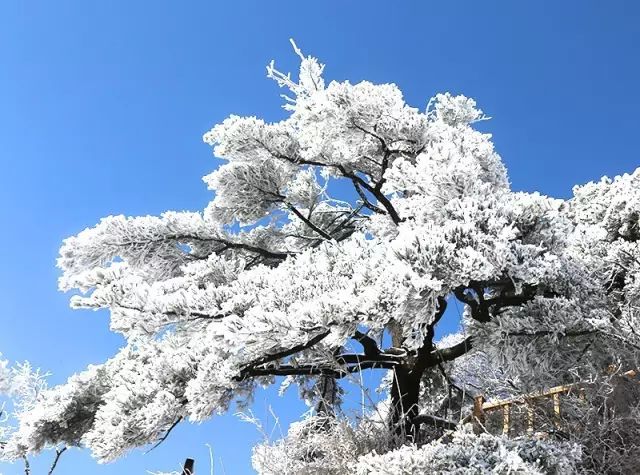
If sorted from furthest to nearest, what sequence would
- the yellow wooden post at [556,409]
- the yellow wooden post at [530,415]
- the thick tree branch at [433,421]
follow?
the thick tree branch at [433,421]
the yellow wooden post at [530,415]
the yellow wooden post at [556,409]

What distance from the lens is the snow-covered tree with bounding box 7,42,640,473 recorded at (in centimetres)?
512

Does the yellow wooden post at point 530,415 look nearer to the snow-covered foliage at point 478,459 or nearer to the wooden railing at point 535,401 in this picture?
the wooden railing at point 535,401

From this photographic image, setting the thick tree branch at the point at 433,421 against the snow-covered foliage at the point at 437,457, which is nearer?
the snow-covered foliage at the point at 437,457

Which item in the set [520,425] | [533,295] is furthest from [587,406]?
[533,295]

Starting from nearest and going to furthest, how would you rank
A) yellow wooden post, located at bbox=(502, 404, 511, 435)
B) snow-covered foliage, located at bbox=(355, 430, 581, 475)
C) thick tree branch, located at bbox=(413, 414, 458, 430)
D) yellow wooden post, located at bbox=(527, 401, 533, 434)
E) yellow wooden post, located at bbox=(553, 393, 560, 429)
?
snow-covered foliage, located at bbox=(355, 430, 581, 475)
yellow wooden post, located at bbox=(553, 393, 560, 429)
yellow wooden post, located at bbox=(527, 401, 533, 434)
yellow wooden post, located at bbox=(502, 404, 511, 435)
thick tree branch, located at bbox=(413, 414, 458, 430)

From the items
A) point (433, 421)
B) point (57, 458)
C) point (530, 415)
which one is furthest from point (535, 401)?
point (57, 458)

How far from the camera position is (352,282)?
5.24 meters

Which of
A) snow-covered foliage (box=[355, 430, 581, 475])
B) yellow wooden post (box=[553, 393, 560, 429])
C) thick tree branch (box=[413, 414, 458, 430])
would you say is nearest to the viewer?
snow-covered foliage (box=[355, 430, 581, 475])

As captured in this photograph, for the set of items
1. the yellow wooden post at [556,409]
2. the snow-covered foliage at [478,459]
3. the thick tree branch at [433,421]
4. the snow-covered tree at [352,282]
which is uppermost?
the snow-covered tree at [352,282]

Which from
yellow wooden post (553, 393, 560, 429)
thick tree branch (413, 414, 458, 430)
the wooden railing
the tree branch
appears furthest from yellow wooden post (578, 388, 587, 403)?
the tree branch

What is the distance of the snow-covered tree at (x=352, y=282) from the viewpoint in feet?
16.8

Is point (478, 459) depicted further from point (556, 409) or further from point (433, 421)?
point (433, 421)

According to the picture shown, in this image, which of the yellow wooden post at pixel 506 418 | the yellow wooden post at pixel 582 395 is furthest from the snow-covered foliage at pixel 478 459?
the yellow wooden post at pixel 506 418

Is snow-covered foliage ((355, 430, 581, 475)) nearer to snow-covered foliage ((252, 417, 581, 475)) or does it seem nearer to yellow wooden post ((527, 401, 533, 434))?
snow-covered foliage ((252, 417, 581, 475))
